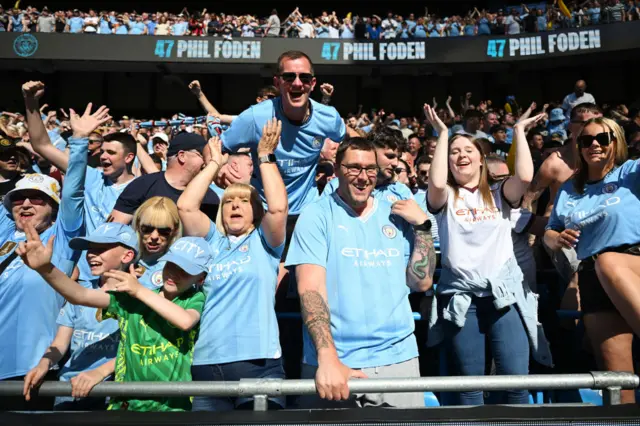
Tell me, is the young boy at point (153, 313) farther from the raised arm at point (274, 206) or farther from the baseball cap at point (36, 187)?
the baseball cap at point (36, 187)

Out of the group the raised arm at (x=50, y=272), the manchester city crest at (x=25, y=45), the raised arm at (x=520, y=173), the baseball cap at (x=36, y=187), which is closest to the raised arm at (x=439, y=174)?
the raised arm at (x=520, y=173)

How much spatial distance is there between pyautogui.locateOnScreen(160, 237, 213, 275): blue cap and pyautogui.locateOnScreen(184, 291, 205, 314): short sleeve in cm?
14

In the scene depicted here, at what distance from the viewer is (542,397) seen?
3859 millimetres

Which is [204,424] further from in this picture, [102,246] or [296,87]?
[296,87]

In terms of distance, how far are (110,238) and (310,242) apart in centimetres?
104

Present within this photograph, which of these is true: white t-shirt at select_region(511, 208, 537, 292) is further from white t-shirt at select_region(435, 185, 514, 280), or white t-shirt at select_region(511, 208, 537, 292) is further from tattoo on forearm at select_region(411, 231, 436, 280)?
tattoo on forearm at select_region(411, 231, 436, 280)

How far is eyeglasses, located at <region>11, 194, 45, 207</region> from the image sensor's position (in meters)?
3.80

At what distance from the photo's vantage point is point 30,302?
3.51m

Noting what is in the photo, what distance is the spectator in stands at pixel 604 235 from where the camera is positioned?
314cm

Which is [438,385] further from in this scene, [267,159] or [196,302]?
[267,159]

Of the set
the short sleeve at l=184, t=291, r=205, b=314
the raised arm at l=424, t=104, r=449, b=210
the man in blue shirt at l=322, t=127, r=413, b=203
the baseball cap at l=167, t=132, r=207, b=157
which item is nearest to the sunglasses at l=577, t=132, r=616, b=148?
the raised arm at l=424, t=104, r=449, b=210

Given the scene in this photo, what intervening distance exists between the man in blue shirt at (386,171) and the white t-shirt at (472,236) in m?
0.28

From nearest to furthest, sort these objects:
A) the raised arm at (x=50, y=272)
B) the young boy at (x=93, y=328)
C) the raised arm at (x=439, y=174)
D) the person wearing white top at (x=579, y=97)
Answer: the raised arm at (x=50, y=272) → the young boy at (x=93, y=328) → the raised arm at (x=439, y=174) → the person wearing white top at (x=579, y=97)

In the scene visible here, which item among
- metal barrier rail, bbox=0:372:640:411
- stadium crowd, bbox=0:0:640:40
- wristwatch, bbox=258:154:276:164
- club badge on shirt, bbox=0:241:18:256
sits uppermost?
stadium crowd, bbox=0:0:640:40
